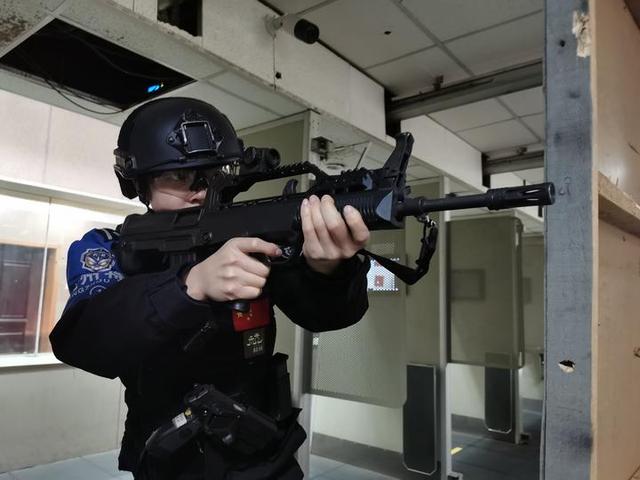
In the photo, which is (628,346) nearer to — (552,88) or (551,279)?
(551,279)

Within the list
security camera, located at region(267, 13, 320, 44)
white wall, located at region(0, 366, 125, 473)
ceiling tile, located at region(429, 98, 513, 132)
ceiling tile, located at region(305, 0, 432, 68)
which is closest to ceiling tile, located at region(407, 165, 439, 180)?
ceiling tile, located at region(429, 98, 513, 132)

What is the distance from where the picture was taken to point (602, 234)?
0.82 meters

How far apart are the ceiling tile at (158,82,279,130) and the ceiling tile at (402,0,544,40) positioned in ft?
2.94

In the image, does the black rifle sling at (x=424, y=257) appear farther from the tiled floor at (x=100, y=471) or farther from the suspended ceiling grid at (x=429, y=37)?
the tiled floor at (x=100, y=471)

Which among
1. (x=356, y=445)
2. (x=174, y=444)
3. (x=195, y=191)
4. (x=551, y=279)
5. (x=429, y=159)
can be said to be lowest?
(x=356, y=445)

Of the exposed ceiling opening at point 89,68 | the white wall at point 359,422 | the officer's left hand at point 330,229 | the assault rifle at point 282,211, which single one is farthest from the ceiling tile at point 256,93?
the white wall at point 359,422

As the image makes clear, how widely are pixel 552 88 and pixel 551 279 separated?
10.6 inches

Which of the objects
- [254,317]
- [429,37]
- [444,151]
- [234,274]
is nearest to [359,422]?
[444,151]

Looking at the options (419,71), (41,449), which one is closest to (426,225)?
(419,71)

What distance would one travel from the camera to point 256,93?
234 centimetres

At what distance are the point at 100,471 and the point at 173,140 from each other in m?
3.19

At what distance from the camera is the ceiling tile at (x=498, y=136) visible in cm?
366

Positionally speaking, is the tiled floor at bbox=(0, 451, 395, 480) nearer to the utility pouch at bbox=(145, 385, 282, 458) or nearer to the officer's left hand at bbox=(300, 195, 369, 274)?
the utility pouch at bbox=(145, 385, 282, 458)

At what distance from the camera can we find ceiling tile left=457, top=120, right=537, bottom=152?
3.66 meters
